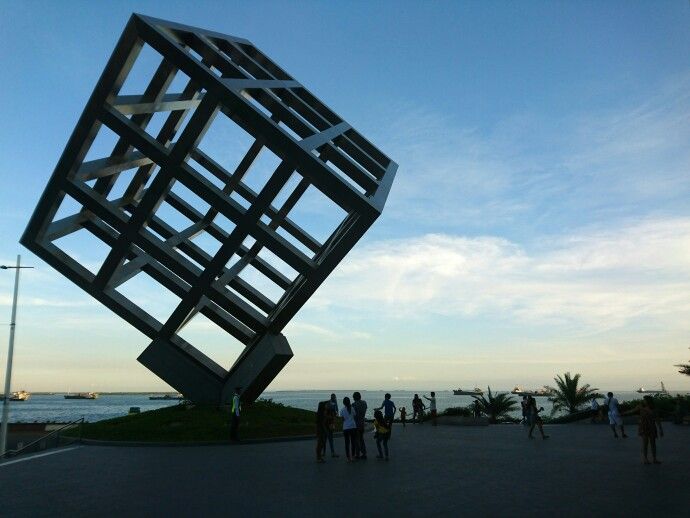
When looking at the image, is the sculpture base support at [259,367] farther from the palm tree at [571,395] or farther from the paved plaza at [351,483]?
the palm tree at [571,395]

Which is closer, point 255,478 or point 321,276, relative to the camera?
point 255,478

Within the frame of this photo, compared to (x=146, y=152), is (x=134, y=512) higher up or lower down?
lower down

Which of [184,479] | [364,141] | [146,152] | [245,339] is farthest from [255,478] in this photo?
[364,141]

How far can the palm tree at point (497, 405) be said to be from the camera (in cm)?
3369

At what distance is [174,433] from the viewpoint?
18.1m

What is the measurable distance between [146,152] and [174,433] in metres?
9.10

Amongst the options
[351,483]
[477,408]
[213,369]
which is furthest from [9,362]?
[477,408]

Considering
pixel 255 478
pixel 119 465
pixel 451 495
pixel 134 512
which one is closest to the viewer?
pixel 134 512

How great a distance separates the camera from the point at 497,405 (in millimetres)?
33750

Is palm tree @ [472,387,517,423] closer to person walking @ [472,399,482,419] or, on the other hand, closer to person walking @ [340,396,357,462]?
person walking @ [472,399,482,419]

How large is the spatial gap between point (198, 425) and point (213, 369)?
376 centimetres

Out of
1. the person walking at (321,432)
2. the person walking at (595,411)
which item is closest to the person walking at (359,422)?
the person walking at (321,432)

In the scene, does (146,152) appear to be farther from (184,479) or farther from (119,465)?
(184,479)

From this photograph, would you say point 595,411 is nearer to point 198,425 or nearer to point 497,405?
point 497,405
